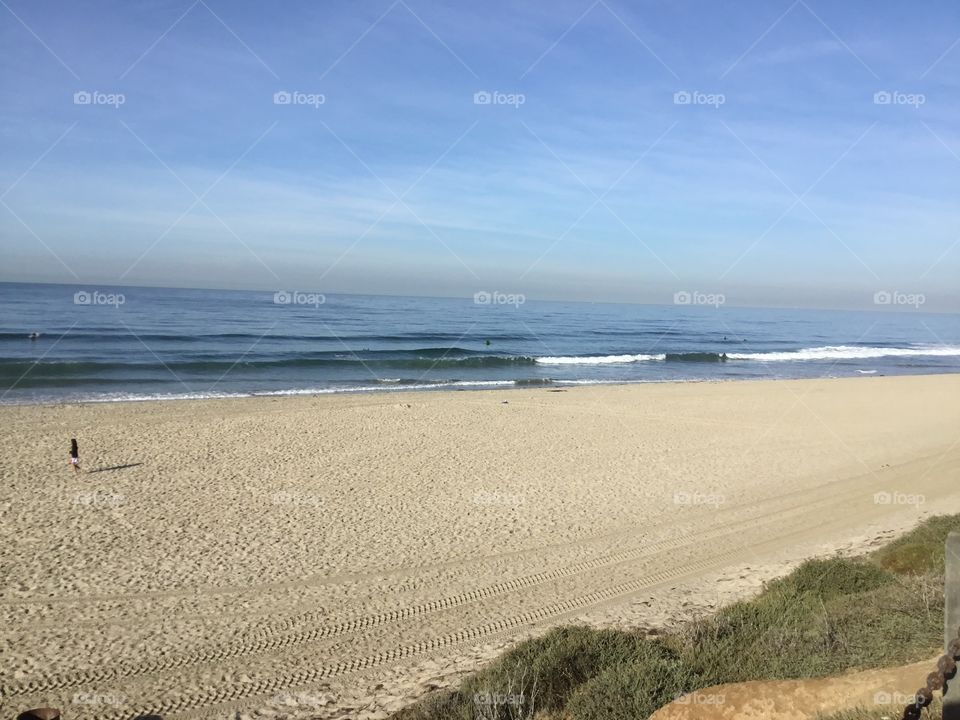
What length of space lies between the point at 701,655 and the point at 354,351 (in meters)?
33.0

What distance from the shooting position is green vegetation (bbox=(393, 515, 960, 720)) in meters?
5.25

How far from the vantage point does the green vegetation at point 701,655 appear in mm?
5246

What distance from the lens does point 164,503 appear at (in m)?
11.9

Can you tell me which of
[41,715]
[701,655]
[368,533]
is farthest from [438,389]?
[41,715]

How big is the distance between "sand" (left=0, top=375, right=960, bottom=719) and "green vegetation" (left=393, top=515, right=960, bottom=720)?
98cm

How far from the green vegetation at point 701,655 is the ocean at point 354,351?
20.1m

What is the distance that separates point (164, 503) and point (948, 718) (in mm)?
11318

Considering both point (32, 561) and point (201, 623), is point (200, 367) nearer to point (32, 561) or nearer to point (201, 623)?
point (32, 561)

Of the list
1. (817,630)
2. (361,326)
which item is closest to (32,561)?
(817,630)

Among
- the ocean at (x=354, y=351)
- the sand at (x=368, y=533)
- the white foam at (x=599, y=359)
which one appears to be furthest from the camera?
the white foam at (x=599, y=359)

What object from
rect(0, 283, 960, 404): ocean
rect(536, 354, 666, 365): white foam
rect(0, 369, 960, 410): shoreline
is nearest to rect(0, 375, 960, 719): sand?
rect(0, 369, 960, 410): shoreline

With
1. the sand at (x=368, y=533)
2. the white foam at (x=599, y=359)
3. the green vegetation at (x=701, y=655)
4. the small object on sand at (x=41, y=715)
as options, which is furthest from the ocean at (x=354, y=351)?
the green vegetation at (x=701, y=655)

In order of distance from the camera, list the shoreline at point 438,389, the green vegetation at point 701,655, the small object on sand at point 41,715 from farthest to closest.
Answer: the shoreline at point 438,389 < the green vegetation at point 701,655 < the small object on sand at point 41,715

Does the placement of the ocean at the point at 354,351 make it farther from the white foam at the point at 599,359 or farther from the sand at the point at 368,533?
the sand at the point at 368,533
